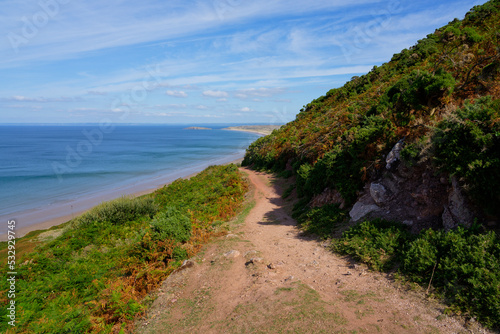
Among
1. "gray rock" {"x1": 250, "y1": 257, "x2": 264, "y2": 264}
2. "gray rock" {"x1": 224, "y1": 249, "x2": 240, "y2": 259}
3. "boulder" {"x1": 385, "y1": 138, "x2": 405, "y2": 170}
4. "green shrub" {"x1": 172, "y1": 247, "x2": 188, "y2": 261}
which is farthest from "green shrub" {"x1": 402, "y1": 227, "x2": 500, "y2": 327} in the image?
"green shrub" {"x1": 172, "y1": 247, "x2": 188, "y2": 261}

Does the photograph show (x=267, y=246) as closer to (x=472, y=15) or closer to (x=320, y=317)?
(x=320, y=317)

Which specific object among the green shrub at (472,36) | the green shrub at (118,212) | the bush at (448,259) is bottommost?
the green shrub at (118,212)

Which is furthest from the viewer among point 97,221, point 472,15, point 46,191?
point 46,191

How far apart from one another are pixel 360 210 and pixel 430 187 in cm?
219

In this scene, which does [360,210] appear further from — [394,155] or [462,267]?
[462,267]

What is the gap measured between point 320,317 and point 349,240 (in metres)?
3.06

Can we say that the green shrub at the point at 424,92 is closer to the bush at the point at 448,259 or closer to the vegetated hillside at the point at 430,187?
the vegetated hillside at the point at 430,187

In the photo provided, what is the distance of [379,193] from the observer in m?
8.59

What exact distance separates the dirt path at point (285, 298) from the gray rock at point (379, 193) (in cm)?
218

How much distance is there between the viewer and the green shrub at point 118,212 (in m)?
13.6

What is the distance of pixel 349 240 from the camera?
751cm

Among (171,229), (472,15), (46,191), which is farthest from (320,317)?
(46,191)

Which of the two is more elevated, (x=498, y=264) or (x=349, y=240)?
(x=498, y=264)

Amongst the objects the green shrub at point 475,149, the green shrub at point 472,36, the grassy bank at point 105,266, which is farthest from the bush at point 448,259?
the green shrub at point 472,36
